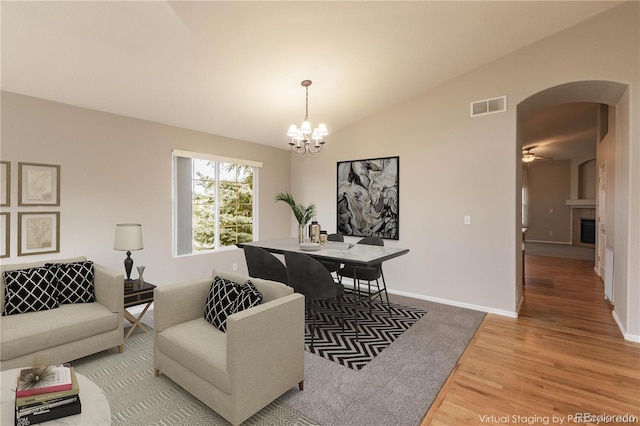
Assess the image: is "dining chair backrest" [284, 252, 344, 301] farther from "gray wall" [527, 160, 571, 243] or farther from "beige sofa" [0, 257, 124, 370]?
"gray wall" [527, 160, 571, 243]

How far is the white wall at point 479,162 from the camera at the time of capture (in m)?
3.07

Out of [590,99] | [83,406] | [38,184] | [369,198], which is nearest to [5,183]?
[38,184]

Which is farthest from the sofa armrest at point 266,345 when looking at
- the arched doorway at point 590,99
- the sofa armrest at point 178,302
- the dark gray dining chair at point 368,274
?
the arched doorway at point 590,99

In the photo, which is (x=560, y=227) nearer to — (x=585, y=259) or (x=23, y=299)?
(x=585, y=259)

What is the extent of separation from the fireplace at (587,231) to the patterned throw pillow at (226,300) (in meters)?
10.8

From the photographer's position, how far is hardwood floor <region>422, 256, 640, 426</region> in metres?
1.98

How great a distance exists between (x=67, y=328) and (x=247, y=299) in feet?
4.95

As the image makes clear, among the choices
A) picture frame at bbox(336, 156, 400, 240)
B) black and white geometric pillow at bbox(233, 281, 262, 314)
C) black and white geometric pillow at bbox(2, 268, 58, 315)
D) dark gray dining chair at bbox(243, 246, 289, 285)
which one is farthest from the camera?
picture frame at bbox(336, 156, 400, 240)

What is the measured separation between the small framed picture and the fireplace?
495 inches

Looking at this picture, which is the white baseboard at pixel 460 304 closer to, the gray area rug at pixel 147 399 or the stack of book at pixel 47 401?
the gray area rug at pixel 147 399

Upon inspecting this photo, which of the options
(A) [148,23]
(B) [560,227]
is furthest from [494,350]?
(B) [560,227]

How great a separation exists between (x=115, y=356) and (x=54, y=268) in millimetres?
977

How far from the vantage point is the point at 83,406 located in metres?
1.47

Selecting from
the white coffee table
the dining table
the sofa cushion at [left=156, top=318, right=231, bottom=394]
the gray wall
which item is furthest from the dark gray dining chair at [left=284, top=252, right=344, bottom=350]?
the gray wall
